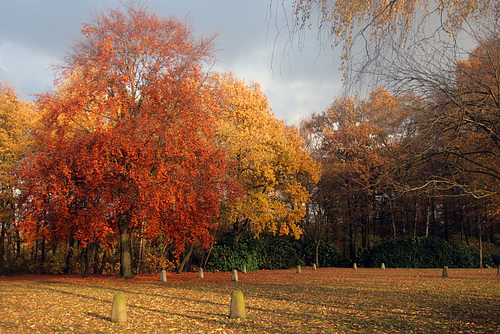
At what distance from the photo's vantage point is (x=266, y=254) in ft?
100

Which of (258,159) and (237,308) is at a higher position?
(258,159)

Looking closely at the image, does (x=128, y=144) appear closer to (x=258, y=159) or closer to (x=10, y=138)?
(x=258, y=159)

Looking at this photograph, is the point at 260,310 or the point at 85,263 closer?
the point at 260,310

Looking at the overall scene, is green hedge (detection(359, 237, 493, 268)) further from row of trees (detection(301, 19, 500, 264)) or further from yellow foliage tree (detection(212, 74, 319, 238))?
yellow foliage tree (detection(212, 74, 319, 238))

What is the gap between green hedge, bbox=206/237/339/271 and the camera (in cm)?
2727

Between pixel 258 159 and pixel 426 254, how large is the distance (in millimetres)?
15853

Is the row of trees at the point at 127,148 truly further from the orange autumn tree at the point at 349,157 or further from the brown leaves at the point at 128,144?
the orange autumn tree at the point at 349,157

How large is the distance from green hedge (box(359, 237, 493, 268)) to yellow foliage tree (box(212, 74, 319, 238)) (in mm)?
8944

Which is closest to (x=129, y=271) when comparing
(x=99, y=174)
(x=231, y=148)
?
(x=99, y=174)

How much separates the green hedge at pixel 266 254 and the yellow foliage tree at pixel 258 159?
141 cm

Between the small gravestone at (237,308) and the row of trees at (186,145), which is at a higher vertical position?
the row of trees at (186,145)

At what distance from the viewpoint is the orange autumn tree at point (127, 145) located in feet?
54.0

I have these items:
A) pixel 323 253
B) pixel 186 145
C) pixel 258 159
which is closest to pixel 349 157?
pixel 323 253

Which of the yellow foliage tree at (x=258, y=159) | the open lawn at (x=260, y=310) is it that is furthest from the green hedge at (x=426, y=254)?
the open lawn at (x=260, y=310)
